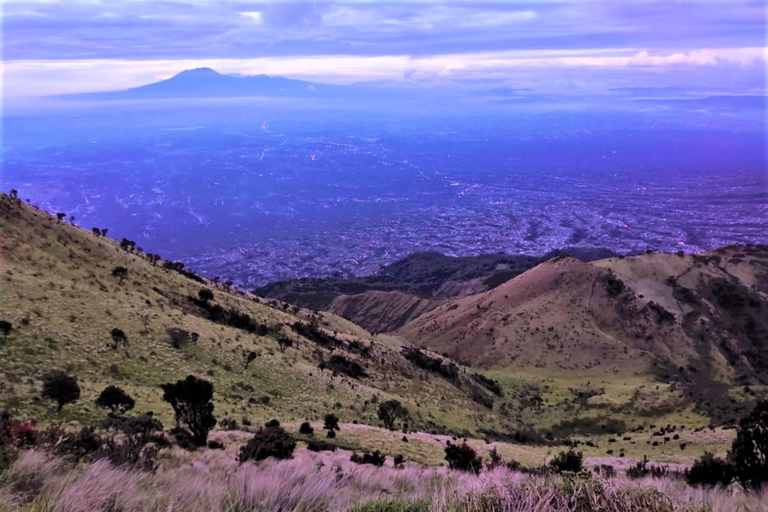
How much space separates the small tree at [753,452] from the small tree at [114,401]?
17.7 m

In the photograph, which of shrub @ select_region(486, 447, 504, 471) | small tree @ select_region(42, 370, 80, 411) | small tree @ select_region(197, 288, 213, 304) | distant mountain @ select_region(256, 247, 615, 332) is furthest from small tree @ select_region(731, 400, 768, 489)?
distant mountain @ select_region(256, 247, 615, 332)

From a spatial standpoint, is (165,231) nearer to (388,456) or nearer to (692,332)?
(692,332)

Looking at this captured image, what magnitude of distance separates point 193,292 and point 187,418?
22.5 m

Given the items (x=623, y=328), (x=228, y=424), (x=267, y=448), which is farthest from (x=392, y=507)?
(x=623, y=328)

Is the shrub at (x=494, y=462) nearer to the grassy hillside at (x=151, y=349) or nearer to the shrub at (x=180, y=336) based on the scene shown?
the grassy hillside at (x=151, y=349)

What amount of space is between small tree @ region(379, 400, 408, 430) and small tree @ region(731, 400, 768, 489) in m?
14.7

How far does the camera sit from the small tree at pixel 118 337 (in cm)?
2300

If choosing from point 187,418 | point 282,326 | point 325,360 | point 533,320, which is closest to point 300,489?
point 187,418

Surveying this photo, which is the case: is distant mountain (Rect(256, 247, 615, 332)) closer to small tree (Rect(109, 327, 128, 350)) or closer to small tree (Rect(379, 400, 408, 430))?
small tree (Rect(379, 400, 408, 430))

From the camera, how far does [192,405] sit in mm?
16047

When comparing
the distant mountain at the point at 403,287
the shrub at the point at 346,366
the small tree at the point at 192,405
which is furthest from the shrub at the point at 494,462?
the distant mountain at the point at 403,287

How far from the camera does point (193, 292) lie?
36531mm

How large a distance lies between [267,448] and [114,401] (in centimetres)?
757

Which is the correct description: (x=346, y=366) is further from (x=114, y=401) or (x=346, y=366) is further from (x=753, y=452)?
(x=753, y=452)
